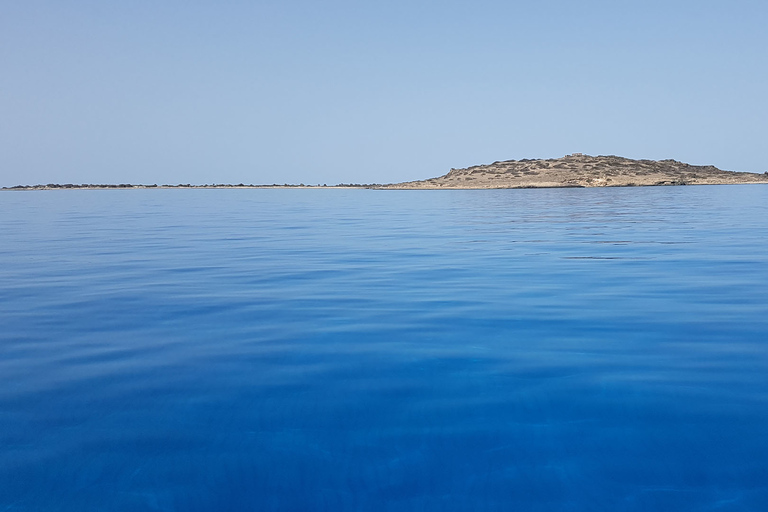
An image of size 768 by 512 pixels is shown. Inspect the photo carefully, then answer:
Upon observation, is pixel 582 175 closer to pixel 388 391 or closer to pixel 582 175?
pixel 582 175

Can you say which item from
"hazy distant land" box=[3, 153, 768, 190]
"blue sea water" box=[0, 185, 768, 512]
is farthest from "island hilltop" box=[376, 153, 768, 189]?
"blue sea water" box=[0, 185, 768, 512]

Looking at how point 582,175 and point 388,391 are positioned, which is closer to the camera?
point 388,391

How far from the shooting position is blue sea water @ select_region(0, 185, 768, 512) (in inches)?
188

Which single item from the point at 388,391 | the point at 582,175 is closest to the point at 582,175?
the point at 582,175

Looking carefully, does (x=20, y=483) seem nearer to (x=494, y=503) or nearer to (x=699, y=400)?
(x=494, y=503)

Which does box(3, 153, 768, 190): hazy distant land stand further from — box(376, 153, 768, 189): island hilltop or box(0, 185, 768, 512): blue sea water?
box(0, 185, 768, 512): blue sea water

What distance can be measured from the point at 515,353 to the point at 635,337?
174 cm

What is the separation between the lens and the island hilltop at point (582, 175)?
85375 millimetres

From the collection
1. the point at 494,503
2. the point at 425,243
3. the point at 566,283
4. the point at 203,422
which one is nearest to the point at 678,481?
the point at 494,503

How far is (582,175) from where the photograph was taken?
86625mm

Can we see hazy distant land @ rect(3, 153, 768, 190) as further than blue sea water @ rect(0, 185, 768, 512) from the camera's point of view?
Yes

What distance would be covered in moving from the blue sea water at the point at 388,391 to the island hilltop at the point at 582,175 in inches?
2952

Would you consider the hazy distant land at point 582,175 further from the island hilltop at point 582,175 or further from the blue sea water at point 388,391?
the blue sea water at point 388,391

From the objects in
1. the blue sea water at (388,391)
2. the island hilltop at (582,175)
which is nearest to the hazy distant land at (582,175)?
the island hilltop at (582,175)
